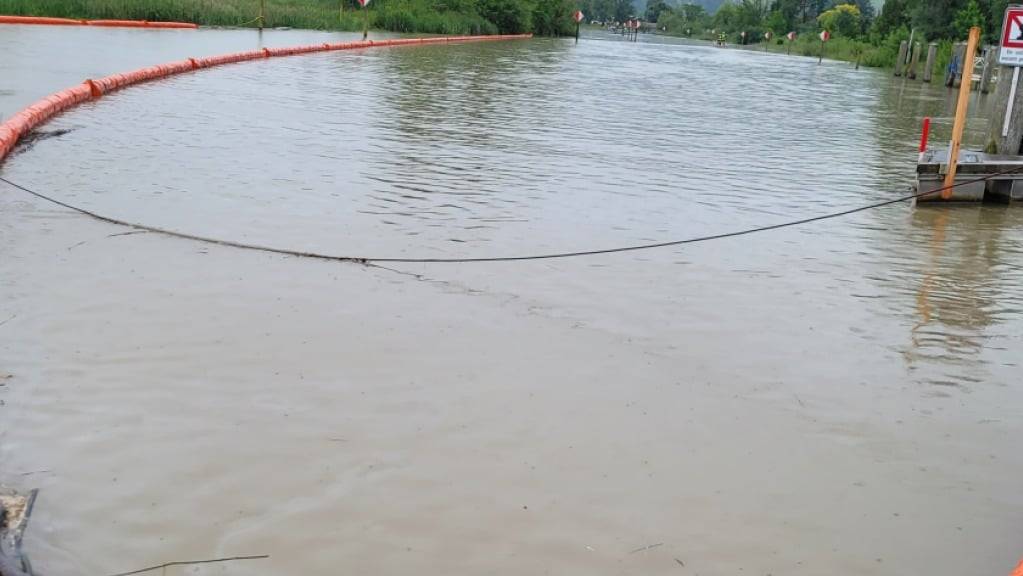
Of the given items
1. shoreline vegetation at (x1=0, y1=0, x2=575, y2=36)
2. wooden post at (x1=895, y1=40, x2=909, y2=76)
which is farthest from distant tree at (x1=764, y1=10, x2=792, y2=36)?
wooden post at (x1=895, y1=40, x2=909, y2=76)

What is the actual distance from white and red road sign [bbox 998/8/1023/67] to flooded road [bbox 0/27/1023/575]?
192cm

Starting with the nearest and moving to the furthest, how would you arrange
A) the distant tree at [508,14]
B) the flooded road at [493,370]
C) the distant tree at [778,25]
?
1. the flooded road at [493,370]
2. the distant tree at [508,14]
3. the distant tree at [778,25]

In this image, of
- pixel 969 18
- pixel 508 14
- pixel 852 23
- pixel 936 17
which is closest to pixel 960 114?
pixel 969 18

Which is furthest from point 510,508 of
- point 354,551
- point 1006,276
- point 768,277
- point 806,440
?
point 1006,276

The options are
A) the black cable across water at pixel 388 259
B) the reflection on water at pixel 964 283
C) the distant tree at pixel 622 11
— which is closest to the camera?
the reflection on water at pixel 964 283

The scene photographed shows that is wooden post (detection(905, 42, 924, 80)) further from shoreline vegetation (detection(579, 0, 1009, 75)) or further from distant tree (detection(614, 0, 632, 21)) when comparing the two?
distant tree (detection(614, 0, 632, 21))

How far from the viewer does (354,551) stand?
3668 mm

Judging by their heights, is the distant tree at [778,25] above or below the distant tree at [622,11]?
below

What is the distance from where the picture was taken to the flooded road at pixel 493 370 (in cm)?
386

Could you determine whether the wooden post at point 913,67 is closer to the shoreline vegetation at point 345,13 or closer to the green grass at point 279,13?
the shoreline vegetation at point 345,13

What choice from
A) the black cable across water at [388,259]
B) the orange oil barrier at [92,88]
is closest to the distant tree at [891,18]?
the orange oil barrier at [92,88]

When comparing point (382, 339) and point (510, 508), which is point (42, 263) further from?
point (510, 508)

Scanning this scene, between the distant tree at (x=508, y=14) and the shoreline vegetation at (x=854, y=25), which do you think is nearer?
the shoreline vegetation at (x=854, y=25)

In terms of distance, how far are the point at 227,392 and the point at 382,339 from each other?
3.55ft
